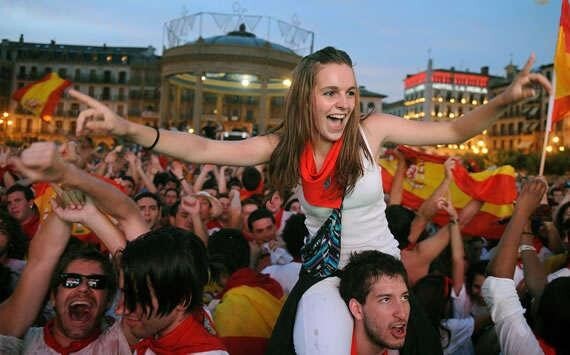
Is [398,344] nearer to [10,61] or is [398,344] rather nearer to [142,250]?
[142,250]

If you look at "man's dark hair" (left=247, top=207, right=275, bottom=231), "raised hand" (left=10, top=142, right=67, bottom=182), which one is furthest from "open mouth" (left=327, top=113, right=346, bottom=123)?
"man's dark hair" (left=247, top=207, right=275, bottom=231)

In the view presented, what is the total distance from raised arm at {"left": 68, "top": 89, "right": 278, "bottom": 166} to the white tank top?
0.44 m

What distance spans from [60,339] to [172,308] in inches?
38.4

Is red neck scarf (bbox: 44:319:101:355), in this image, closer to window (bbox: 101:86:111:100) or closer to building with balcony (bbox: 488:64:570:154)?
building with balcony (bbox: 488:64:570:154)

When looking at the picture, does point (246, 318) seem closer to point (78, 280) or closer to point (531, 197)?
point (78, 280)

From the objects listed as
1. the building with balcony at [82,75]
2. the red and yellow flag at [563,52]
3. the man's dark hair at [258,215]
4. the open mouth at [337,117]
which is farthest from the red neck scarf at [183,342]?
the building with balcony at [82,75]

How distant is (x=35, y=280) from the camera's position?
3.04 meters

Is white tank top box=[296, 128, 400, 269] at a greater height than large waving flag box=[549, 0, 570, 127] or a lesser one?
lesser

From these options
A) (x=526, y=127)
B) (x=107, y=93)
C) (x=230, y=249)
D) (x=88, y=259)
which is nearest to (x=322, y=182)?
(x=88, y=259)

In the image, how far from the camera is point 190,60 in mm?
33625

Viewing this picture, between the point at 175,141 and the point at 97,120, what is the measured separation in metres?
0.46

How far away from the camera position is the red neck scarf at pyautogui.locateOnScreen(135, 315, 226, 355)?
2.44 m

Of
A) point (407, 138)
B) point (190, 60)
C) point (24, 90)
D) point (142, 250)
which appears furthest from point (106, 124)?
point (190, 60)

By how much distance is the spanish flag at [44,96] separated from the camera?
37.9 feet
